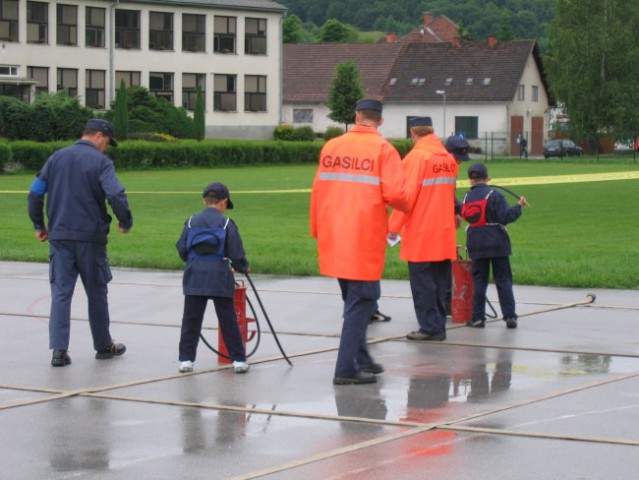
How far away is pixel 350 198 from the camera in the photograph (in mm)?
9367

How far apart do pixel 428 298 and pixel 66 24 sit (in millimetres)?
61049

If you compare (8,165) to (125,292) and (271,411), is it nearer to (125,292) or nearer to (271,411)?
(125,292)

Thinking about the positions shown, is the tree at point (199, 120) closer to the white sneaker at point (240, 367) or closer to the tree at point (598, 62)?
the tree at point (598, 62)

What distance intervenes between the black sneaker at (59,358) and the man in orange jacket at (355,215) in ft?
7.21

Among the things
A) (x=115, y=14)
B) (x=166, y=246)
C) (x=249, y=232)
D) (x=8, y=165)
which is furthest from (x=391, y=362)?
(x=115, y=14)

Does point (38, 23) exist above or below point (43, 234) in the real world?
above

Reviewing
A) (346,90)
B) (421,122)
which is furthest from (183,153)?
(421,122)

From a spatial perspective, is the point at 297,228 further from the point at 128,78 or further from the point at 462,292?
the point at 128,78

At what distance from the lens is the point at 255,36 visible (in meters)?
78.4

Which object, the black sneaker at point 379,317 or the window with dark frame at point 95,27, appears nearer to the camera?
the black sneaker at point 379,317

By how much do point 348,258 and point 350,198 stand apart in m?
0.41

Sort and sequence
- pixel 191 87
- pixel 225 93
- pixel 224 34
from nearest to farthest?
pixel 191 87
pixel 224 34
pixel 225 93

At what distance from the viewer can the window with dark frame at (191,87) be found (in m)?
75.7

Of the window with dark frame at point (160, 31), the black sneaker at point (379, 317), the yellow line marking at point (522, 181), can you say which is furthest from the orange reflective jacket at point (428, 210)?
the window with dark frame at point (160, 31)
